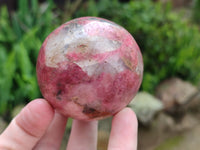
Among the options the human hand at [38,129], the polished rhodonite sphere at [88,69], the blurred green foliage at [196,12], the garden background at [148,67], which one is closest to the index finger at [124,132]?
the human hand at [38,129]

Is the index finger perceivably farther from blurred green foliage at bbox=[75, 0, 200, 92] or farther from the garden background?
blurred green foliage at bbox=[75, 0, 200, 92]

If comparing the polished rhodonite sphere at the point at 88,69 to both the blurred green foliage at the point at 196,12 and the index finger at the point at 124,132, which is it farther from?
the blurred green foliage at the point at 196,12

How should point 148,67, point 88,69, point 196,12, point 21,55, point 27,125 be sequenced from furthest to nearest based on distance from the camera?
point 196,12 → point 148,67 → point 21,55 → point 27,125 → point 88,69

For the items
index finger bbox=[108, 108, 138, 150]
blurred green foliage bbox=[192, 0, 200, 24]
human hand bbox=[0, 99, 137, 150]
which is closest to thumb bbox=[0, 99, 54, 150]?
human hand bbox=[0, 99, 137, 150]

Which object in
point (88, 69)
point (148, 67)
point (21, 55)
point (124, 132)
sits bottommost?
point (148, 67)

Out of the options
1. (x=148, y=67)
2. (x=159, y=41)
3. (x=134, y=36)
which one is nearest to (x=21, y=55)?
(x=134, y=36)

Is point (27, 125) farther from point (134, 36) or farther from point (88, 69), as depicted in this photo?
point (134, 36)

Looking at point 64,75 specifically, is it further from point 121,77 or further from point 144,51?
point 144,51
